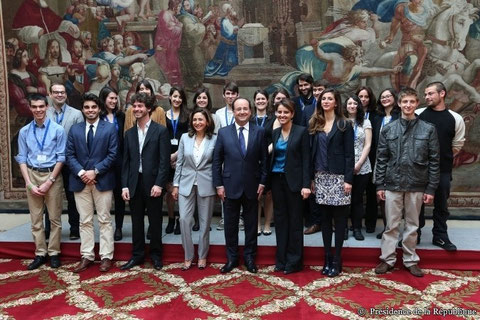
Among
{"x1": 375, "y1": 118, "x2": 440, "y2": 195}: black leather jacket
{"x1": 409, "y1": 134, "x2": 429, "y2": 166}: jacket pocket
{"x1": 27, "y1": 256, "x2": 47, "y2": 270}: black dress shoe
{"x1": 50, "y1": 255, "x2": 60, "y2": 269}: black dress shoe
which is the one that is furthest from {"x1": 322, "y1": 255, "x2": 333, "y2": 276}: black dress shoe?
{"x1": 27, "y1": 256, "x2": 47, "y2": 270}: black dress shoe

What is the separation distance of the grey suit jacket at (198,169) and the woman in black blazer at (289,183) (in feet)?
2.37

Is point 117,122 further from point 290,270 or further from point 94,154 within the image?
point 290,270

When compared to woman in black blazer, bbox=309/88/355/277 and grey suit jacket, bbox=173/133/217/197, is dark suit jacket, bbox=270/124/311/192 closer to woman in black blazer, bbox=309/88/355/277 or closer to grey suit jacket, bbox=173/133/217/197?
woman in black blazer, bbox=309/88/355/277

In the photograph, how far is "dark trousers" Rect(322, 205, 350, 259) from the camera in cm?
434

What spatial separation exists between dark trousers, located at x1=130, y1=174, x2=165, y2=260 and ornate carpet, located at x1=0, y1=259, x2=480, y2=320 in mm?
216

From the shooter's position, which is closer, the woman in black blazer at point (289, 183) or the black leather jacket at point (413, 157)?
the black leather jacket at point (413, 157)

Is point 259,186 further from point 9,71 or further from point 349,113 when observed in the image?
point 9,71

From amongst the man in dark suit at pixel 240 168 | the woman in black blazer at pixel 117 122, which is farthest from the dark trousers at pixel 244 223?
the woman in black blazer at pixel 117 122

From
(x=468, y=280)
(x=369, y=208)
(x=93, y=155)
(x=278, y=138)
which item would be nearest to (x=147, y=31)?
(x=93, y=155)

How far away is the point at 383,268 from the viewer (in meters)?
→ 4.49

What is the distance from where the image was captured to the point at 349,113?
4996 millimetres

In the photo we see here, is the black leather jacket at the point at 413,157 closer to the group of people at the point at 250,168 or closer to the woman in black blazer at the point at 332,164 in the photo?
the group of people at the point at 250,168

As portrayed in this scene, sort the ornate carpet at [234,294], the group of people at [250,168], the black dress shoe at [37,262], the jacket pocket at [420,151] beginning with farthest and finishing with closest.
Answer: the black dress shoe at [37,262]
the group of people at [250,168]
the jacket pocket at [420,151]
the ornate carpet at [234,294]

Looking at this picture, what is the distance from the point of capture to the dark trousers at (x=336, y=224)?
4.34 metres
